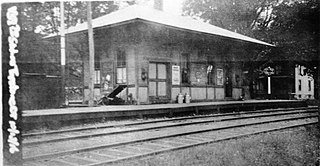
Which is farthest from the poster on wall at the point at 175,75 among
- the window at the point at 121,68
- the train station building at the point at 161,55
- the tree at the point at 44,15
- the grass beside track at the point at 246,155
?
the grass beside track at the point at 246,155

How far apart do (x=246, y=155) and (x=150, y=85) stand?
6977mm

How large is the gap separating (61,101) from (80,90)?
3.49 m

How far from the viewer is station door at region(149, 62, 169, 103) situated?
10797 millimetres

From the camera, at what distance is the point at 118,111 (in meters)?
7.58

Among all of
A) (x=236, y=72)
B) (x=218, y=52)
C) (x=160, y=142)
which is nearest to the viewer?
(x=160, y=142)

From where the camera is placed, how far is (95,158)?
4.05 m

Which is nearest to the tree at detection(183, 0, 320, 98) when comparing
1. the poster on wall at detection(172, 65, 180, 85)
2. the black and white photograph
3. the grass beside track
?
the black and white photograph

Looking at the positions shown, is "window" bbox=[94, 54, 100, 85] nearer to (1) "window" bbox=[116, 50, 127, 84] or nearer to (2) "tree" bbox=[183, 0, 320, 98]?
(1) "window" bbox=[116, 50, 127, 84]

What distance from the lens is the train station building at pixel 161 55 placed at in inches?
345

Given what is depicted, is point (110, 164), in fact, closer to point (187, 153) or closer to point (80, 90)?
point (187, 153)

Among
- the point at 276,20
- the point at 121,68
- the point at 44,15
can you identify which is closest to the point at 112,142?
the point at 44,15

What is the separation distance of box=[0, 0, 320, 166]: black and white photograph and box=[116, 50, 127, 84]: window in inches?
1.6

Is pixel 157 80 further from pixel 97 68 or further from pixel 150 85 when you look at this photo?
pixel 97 68

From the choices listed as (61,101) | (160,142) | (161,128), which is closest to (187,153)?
(160,142)
